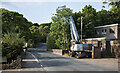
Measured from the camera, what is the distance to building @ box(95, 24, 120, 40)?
38.4m

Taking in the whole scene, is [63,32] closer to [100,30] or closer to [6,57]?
[100,30]

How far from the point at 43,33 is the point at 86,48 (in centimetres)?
6945

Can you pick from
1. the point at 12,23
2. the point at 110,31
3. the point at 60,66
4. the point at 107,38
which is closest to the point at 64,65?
the point at 60,66

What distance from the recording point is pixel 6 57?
1597 cm

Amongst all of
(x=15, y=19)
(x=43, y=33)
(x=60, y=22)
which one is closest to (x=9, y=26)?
(x=15, y=19)

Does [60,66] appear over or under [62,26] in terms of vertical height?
under

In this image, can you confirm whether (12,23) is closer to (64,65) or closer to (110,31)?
(110,31)

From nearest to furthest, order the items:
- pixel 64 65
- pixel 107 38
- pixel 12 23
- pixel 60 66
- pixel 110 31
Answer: pixel 60 66, pixel 64 65, pixel 107 38, pixel 110 31, pixel 12 23

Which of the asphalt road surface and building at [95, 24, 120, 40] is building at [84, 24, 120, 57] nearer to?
building at [95, 24, 120, 40]

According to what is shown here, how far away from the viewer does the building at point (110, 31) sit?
3838cm

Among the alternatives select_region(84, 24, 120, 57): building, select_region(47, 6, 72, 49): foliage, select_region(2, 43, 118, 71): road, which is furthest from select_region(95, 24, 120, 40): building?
select_region(2, 43, 118, 71): road

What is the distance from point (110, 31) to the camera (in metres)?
40.8

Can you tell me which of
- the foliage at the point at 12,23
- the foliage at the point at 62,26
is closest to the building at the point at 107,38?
the foliage at the point at 62,26

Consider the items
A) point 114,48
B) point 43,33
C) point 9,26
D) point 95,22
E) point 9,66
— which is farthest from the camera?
point 43,33
